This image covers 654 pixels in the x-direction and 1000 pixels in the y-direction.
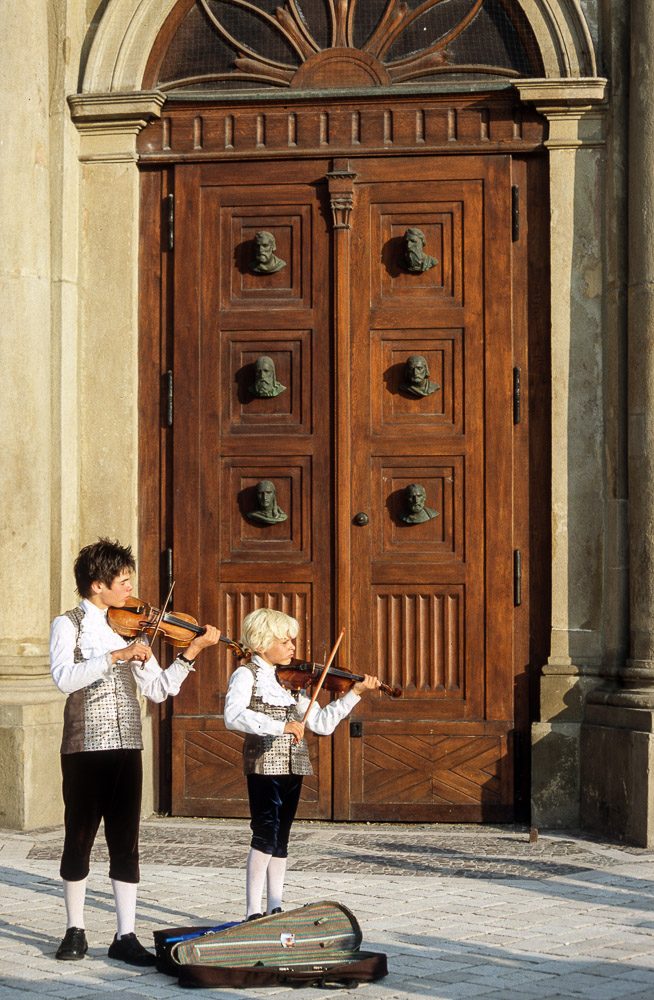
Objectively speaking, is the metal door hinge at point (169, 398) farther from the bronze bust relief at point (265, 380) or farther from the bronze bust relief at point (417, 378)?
the bronze bust relief at point (417, 378)

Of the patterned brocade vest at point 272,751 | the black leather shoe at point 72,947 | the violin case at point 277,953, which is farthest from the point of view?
the patterned brocade vest at point 272,751

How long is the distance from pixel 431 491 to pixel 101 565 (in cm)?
351

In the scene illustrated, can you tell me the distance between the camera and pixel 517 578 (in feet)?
28.9

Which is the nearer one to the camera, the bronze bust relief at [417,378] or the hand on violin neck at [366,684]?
the hand on violin neck at [366,684]

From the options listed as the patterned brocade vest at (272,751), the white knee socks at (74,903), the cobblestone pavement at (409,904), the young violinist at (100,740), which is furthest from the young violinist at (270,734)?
the white knee socks at (74,903)

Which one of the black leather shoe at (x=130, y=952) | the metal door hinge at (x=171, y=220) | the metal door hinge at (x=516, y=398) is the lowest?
the black leather shoe at (x=130, y=952)

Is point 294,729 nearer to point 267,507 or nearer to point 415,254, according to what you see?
point 267,507

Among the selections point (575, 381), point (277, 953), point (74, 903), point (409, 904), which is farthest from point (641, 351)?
point (74, 903)

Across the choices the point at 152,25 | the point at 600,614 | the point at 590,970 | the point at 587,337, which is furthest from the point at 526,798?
the point at 152,25

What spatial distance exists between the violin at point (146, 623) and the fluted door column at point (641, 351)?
3348mm

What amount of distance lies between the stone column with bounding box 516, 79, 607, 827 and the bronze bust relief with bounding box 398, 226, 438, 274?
2.51ft

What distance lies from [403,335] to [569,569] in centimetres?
176

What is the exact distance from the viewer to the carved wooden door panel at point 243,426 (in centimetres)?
895

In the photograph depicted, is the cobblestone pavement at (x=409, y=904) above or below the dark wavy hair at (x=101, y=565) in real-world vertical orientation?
below
